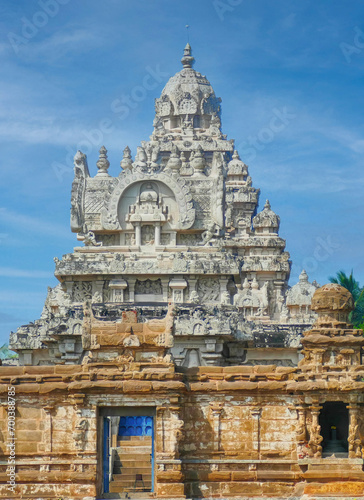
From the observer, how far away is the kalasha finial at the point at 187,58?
78.4 m

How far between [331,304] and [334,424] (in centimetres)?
286

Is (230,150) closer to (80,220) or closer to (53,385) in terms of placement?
→ (80,220)

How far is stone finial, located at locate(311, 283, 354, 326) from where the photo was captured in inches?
1108

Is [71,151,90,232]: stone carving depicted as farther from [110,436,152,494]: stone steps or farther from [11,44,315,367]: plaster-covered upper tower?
[110,436,152,494]: stone steps

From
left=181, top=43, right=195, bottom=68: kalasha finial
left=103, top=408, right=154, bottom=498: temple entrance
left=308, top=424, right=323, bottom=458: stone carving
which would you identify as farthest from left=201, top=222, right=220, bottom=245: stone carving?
left=181, top=43, right=195, bottom=68: kalasha finial

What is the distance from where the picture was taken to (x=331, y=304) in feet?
92.3

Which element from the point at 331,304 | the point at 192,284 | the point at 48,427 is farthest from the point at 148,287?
the point at 48,427

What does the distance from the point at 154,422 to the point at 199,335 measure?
1471 cm

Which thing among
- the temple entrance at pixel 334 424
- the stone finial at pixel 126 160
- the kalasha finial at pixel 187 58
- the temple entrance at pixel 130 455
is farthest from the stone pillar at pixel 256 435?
the kalasha finial at pixel 187 58

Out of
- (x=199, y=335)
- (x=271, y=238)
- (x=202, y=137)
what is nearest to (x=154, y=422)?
(x=199, y=335)

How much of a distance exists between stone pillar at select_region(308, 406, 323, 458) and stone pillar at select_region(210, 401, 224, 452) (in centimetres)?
198

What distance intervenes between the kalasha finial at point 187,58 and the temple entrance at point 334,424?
2032 inches

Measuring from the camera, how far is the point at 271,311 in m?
63.9

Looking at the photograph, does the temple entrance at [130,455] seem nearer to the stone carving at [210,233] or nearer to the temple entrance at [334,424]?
the temple entrance at [334,424]
